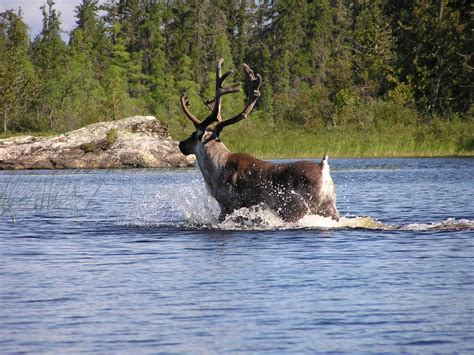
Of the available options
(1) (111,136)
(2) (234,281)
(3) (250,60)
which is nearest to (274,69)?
(3) (250,60)

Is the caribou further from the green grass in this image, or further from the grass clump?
the green grass

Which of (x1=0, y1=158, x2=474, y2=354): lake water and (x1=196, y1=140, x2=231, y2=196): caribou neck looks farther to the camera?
(x1=196, y1=140, x2=231, y2=196): caribou neck

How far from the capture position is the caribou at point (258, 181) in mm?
14438

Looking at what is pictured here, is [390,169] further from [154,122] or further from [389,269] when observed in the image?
[389,269]

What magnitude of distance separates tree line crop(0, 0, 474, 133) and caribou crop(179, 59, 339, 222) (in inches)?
1500

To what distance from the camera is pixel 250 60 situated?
10244cm

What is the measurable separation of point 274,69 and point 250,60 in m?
5.11

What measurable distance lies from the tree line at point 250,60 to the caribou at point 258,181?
38.1 m

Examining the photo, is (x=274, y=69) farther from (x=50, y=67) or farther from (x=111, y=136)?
(x=111, y=136)

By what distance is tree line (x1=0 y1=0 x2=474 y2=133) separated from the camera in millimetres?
61125

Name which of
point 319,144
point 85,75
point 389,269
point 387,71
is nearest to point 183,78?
point 85,75

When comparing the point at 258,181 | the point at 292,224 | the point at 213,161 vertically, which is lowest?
the point at 292,224

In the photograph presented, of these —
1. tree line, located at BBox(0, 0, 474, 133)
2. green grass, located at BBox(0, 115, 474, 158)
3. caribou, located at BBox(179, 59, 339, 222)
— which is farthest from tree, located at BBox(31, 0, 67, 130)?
caribou, located at BBox(179, 59, 339, 222)

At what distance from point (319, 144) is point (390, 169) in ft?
38.2
